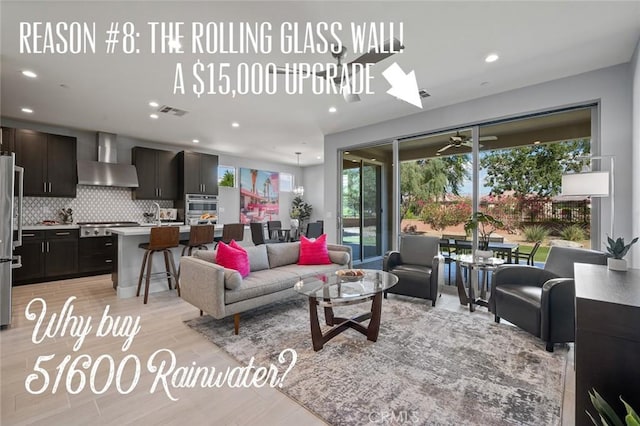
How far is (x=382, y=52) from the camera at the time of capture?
2361mm

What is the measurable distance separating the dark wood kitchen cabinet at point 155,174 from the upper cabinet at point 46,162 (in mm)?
1065

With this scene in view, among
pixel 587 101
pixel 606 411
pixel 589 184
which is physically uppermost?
pixel 587 101

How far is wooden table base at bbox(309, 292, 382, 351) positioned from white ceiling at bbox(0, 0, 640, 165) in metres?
2.46

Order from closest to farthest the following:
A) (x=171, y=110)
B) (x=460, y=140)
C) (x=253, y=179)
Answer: (x=460, y=140) → (x=171, y=110) → (x=253, y=179)

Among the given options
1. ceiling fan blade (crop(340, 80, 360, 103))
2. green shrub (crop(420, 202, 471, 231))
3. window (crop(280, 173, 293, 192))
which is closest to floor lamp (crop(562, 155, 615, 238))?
green shrub (crop(420, 202, 471, 231))

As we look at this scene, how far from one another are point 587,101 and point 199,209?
7095 millimetres

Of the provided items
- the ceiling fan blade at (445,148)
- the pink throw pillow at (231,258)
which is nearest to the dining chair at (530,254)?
the ceiling fan blade at (445,148)

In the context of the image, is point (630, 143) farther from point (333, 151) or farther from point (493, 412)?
point (333, 151)

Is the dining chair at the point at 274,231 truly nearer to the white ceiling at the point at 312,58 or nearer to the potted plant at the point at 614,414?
the white ceiling at the point at 312,58

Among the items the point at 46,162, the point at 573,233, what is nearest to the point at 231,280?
the point at 573,233

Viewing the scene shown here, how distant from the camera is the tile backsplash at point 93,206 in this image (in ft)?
17.5

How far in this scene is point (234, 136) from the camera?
6.23 m

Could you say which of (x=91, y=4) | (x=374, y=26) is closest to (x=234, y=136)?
(x=91, y=4)

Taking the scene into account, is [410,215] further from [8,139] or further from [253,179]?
[8,139]
